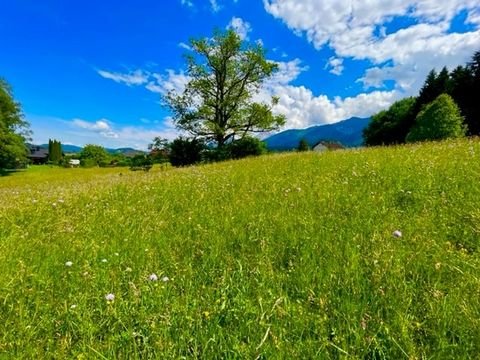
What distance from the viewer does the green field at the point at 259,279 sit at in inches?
80.5

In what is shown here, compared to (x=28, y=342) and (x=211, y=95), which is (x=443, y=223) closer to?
(x=28, y=342)

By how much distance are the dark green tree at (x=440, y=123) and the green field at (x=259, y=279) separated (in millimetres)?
14561

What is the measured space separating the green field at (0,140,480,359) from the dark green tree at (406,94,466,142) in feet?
47.8

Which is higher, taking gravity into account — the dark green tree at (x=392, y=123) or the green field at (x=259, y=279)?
the dark green tree at (x=392, y=123)

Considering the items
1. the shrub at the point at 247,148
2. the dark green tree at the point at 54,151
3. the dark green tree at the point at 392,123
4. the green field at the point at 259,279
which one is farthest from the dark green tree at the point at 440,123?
the dark green tree at the point at 54,151

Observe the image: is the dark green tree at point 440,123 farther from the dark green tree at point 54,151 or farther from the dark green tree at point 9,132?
A: the dark green tree at point 54,151

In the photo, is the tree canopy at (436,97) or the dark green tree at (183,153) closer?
the dark green tree at (183,153)

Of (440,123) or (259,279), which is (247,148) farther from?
(259,279)

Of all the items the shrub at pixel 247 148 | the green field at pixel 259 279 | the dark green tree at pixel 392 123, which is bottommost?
the green field at pixel 259 279

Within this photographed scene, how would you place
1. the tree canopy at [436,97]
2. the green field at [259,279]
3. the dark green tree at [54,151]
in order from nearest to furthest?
the green field at [259,279], the tree canopy at [436,97], the dark green tree at [54,151]

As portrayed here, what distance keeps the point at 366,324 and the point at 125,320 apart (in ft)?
5.76

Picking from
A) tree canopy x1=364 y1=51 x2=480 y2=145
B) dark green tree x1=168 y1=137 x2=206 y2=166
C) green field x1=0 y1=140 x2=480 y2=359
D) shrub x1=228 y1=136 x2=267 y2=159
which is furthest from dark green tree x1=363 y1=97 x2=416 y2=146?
green field x1=0 y1=140 x2=480 y2=359

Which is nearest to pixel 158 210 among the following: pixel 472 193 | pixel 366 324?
pixel 366 324

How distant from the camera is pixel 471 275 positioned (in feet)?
8.11
